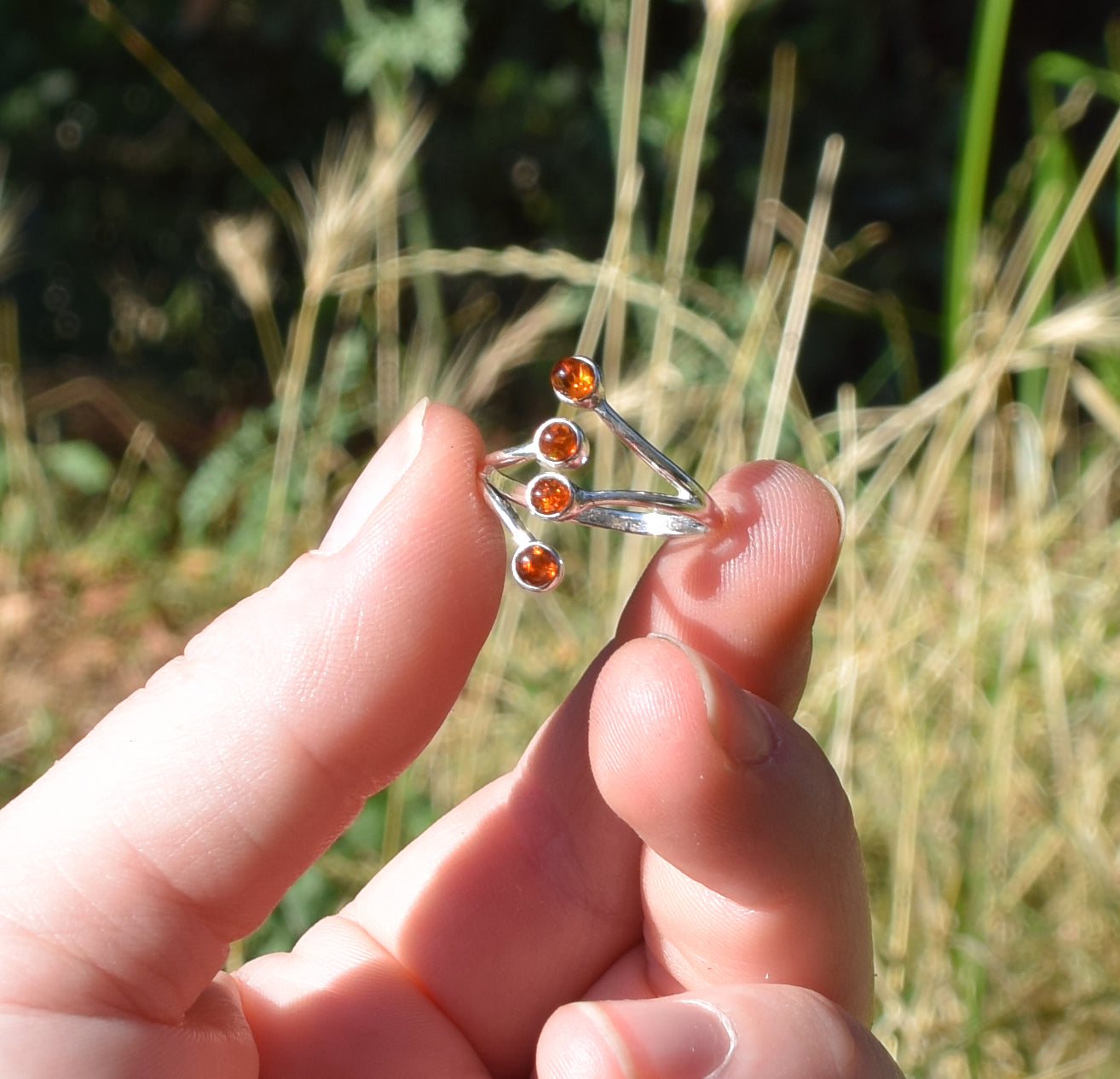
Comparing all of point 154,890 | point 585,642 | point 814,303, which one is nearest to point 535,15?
point 814,303

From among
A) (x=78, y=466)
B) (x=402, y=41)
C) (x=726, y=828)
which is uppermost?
(x=402, y=41)

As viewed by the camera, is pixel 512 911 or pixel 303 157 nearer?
pixel 512 911

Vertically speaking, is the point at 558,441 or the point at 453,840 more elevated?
the point at 558,441

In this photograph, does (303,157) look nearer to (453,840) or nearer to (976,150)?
(976,150)

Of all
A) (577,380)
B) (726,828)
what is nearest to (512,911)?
(726,828)

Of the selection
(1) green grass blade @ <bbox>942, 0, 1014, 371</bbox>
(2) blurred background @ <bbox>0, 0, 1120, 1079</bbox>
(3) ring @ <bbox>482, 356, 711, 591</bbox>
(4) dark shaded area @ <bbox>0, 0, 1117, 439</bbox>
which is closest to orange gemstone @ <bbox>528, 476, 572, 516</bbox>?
(3) ring @ <bbox>482, 356, 711, 591</bbox>

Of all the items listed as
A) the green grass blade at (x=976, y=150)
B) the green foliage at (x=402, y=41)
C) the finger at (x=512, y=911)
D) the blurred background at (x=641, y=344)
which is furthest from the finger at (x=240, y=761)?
the green foliage at (x=402, y=41)

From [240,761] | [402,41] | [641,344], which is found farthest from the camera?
[641,344]
